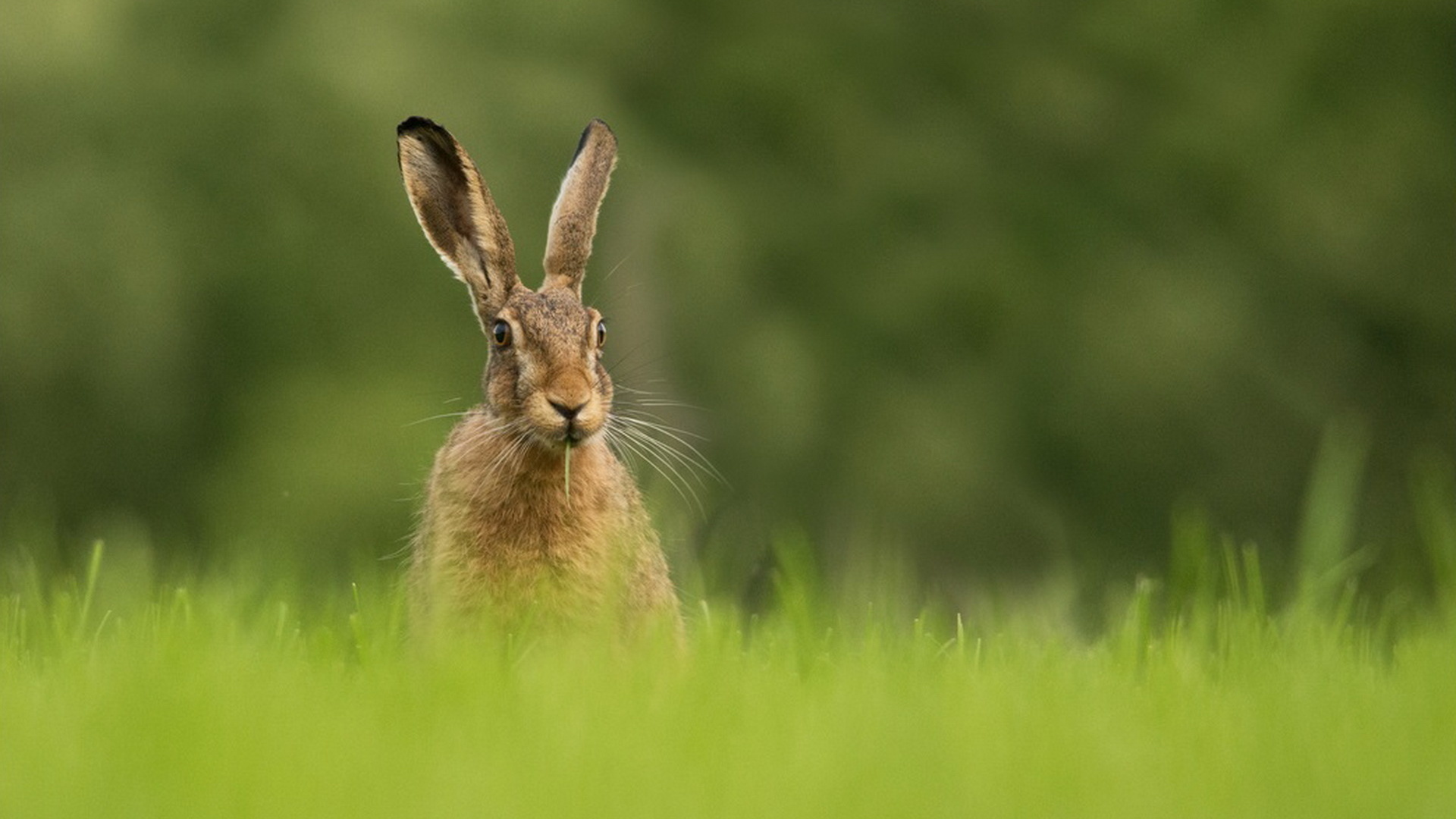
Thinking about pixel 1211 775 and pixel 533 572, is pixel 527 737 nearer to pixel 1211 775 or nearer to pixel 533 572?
pixel 1211 775

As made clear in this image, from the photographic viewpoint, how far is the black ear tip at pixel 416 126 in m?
6.03

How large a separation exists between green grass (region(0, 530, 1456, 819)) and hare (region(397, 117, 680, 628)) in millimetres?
676

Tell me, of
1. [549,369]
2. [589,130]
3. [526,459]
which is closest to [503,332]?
[549,369]

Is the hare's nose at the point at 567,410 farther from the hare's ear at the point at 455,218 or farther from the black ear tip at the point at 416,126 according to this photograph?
the black ear tip at the point at 416,126

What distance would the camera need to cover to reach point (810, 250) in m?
13.6

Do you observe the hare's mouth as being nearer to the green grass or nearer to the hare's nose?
the hare's nose

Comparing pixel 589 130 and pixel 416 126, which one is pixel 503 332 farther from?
pixel 589 130

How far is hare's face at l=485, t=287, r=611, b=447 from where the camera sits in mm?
5664

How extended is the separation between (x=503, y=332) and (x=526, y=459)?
15.0 inches

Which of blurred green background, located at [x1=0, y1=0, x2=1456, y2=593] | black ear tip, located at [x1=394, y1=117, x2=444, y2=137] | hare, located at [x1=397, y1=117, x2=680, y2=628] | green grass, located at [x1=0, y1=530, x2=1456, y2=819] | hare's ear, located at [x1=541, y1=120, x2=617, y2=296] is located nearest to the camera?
green grass, located at [x1=0, y1=530, x2=1456, y2=819]

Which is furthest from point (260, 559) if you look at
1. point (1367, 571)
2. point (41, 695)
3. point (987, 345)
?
point (1367, 571)

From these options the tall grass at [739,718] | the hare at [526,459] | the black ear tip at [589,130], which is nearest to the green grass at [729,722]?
the tall grass at [739,718]

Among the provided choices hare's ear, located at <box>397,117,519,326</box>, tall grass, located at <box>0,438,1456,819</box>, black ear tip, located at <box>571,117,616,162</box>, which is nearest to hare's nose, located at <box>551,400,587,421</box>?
hare's ear, located at <box>397,117,519,326</box>

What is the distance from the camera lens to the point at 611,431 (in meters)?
5.95
